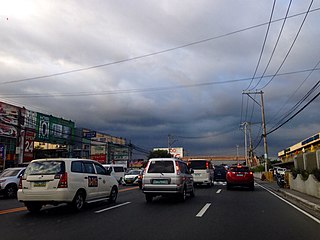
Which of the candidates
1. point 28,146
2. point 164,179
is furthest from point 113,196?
point 28,146

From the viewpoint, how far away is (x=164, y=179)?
559 inches

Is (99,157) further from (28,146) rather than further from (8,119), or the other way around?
(8,119)

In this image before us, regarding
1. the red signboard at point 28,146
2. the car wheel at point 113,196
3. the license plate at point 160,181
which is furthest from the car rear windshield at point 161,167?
the red signboard at point 28,146

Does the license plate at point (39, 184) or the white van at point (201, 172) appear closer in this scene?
the license plate at point (39, 184)

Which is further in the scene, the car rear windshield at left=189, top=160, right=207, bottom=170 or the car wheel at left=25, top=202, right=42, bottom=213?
the car rear windshield at left=189, top=160, right=207, bottom=170

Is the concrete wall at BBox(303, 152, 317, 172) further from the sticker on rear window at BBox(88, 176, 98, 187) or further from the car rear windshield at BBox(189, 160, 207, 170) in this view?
the sticker on rear window at BBox(88, 176, 98, 187)

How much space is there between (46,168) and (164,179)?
498cm

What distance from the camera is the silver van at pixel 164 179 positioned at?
14.1 meters

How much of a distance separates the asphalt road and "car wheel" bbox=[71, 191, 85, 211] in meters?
0.34

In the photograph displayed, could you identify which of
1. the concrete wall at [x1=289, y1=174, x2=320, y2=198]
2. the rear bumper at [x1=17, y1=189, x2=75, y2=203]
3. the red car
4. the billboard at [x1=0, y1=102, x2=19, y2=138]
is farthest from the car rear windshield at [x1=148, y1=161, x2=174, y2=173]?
the billboard at [x1=0, y1=102, x2=19, y2=138]

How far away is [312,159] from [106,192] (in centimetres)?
1221

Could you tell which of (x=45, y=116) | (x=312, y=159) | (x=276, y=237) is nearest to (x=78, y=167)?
(x=276, y=237)

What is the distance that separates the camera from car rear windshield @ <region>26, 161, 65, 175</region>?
435 inches

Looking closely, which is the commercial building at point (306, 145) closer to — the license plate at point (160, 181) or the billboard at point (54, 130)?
the license plate at point (160, 181)
